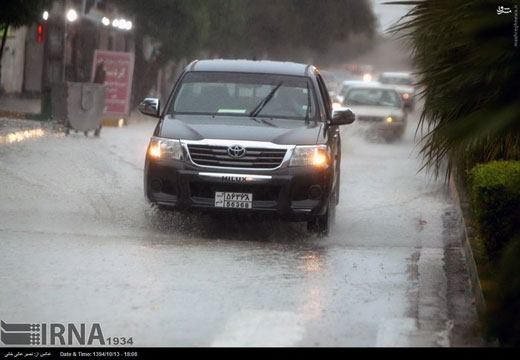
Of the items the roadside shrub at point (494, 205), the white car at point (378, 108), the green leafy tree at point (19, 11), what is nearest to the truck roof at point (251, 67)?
the roadside shrub at point (494, 205)

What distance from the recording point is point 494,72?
5.75m

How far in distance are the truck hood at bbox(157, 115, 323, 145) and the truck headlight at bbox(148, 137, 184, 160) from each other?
70 millimetres

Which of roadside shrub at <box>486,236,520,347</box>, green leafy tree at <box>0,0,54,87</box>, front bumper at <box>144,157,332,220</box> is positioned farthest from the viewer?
green leafy tree at <box>0,0,54,87</box>

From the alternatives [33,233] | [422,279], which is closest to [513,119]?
[422,279]

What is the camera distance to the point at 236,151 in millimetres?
11391

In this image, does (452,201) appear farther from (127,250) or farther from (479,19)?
(479,19)

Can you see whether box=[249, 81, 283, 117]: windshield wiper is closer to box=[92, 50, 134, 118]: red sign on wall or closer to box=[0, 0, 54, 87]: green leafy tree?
box=[0, 0, 54, 87]: green leafy tree

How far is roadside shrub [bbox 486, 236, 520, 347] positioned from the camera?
4.91 m

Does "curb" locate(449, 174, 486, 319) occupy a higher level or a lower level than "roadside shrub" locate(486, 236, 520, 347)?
lower

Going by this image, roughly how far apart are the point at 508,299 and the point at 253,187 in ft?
21.3

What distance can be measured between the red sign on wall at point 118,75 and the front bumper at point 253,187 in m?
20.0

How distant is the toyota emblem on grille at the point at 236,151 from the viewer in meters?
11.4

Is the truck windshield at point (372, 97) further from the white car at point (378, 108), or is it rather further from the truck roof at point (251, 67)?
the truck roof at point (251, 67)

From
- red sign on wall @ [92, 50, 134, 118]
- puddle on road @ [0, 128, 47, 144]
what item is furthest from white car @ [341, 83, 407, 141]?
puddle on road @ [0, 128, 47, 144]
